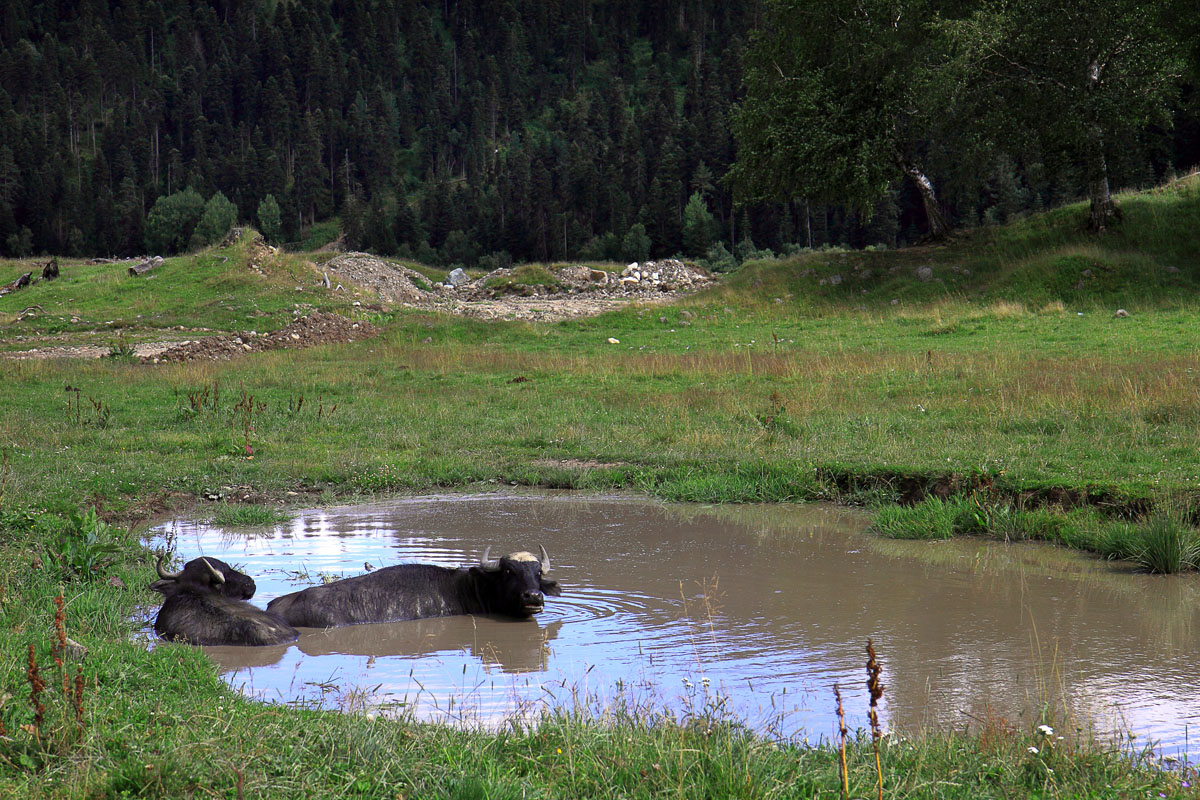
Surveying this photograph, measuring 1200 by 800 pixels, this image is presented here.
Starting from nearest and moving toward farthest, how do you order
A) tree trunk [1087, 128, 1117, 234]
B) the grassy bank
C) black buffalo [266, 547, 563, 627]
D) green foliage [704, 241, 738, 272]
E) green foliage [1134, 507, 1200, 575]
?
the grassy bank < black buffalo [266, 547, 563, 627] < green foliage [1134, 507, 1200, 575] < tree trunk [1087, 128, 1117, 234] < green foliage [704, 241, 738, 272]

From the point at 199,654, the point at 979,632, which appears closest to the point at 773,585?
the point at 979,632

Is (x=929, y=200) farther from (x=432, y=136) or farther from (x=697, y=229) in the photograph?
(x=432, y=136)

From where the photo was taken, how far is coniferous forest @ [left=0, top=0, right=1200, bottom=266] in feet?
238

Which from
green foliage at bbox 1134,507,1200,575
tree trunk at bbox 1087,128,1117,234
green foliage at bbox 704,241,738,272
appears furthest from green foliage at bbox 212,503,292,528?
green foliage at bbox 704,241,738,272

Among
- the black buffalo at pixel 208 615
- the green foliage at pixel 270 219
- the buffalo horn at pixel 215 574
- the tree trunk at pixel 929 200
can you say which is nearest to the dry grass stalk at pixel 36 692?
the black buffalo at pixel 208 615

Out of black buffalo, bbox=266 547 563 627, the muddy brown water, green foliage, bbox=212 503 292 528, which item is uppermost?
green foliage, bbox=212 503 292 528

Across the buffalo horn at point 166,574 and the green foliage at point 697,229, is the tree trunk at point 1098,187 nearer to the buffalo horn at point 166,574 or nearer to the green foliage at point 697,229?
the buffalo horn at point 166,574

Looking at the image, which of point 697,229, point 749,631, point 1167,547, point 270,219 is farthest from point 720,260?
point 270,219

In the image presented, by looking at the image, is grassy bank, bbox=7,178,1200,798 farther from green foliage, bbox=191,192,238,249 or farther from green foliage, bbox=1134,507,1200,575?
green foliage, bbox=191,192,238,249

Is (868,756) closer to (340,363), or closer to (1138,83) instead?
(340,363)

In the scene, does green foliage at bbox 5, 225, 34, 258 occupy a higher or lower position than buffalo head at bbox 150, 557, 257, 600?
higher

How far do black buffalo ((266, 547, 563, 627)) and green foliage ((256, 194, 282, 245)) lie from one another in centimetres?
10504

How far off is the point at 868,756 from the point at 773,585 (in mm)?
3636

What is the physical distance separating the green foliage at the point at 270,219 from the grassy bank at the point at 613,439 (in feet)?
252
